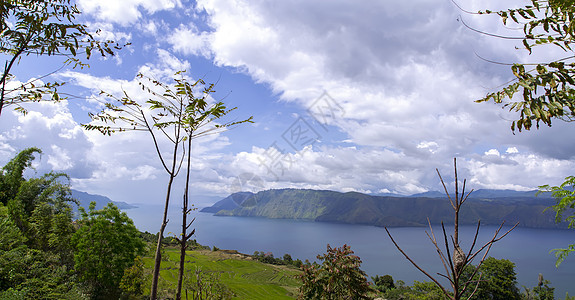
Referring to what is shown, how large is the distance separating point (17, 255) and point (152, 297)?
27.5ft

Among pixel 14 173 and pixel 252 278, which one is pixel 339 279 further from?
pixel 252 278

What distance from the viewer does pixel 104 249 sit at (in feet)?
51.8

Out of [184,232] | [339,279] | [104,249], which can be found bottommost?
[104,249]

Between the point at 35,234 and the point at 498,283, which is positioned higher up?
the point at 35,234

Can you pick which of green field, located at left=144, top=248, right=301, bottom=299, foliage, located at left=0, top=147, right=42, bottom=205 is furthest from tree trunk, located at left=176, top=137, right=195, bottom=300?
green field, located at left=144, top=248, right=301, bottom=299

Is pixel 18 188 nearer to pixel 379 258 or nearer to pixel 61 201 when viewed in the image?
pixel 61 201

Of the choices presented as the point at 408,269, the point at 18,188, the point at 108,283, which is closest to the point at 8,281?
the point at 108,283

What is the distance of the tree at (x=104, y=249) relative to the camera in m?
15.2

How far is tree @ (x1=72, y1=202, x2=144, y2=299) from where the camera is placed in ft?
49.8

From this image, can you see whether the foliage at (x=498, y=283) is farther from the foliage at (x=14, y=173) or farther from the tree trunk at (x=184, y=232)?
the foliage at (x=14, y=173)

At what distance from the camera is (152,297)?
3.82 meters

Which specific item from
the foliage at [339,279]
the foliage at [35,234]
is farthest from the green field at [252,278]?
the foliage at [339,279]

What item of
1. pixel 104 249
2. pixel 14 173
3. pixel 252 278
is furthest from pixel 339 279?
pixel 252 278

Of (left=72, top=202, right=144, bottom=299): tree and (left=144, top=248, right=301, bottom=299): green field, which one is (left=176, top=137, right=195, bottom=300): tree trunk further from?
(left=144, top=248, right=301, bottom=299): green field
